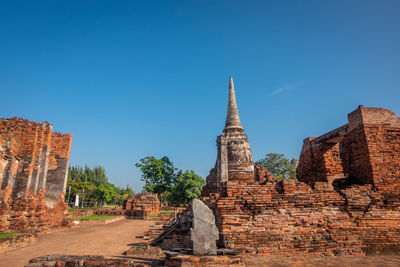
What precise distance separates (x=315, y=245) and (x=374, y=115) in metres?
4.13

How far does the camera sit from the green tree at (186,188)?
1357 inches

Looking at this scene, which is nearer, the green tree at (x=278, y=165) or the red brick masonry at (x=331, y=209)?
the red brick masonry at (x=331, y=209)

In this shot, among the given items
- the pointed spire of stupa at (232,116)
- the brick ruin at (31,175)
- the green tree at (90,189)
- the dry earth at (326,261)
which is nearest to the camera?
the dry earth at (326,261)

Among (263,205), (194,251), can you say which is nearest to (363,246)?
(263,205)

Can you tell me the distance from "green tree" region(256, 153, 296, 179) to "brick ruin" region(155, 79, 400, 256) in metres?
33.8

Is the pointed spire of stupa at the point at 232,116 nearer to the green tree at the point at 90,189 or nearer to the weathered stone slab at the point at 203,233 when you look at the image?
the weathered stone slab at the point at 203,233

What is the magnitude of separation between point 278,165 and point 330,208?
119ft

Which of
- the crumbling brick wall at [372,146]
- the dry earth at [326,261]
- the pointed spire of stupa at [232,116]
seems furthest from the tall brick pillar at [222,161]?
the dry earth at [326,261]

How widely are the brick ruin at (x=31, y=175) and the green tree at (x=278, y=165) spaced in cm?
3312

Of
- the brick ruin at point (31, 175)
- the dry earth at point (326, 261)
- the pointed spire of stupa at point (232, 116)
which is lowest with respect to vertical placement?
the dry earth at point (326, 261)

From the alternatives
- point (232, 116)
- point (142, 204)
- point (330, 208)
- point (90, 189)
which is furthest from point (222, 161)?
point (90, 189)

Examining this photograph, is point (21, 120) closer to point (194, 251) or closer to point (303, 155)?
point (194, 251)

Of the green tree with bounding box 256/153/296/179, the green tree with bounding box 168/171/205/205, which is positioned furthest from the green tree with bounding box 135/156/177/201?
the green tree with bounding box 256/153/296/179

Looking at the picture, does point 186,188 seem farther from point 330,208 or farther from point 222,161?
point 330,208
